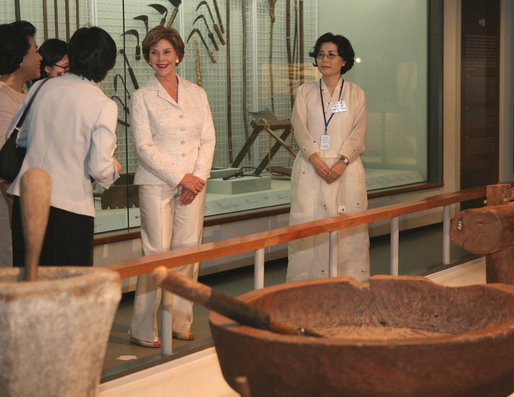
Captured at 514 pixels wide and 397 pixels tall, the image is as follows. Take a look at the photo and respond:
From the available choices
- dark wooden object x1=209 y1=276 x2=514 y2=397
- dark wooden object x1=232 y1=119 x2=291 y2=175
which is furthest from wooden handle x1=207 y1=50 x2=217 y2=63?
dark wooden object x1=209 y1=276 x2=514 y2=397

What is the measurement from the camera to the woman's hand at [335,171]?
4.89 m

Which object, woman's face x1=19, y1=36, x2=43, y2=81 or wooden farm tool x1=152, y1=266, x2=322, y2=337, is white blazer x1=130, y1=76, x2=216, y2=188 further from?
wooden farm tool x1=152, y1=266, x2=322, y2=337

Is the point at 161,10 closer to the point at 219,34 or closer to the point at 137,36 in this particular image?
the point at 137,36

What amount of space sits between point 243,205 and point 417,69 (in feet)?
9.45

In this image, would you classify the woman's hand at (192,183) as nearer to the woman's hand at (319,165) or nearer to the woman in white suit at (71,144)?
the woman in white suit at (71,144)

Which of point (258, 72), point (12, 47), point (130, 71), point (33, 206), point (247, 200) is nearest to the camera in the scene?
point (33, 206)

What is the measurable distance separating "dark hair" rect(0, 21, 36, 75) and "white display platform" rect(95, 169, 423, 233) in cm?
159

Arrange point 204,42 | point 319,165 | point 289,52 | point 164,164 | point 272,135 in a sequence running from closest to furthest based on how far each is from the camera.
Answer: point 164,164 < point 319,165 < point 204,42 < point 272,135 < point 289,52

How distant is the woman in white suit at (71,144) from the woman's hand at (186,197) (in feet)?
2.83

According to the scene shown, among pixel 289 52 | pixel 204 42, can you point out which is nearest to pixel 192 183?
pixel 204 42

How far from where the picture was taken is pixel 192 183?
3953 mm

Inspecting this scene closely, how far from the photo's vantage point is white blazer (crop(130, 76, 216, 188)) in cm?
391

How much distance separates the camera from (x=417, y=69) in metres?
8.20

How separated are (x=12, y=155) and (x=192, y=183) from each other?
1043mm
